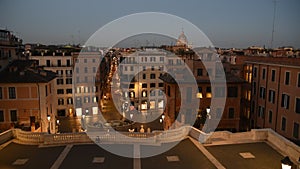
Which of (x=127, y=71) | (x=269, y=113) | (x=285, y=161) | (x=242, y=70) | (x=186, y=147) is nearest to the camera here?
(x=285, y=161)

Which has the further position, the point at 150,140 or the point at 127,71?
the point at 127,71

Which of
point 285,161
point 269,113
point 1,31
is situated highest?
point 1,31

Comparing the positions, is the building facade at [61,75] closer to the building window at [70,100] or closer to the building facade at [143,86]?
the building window at [70,100]

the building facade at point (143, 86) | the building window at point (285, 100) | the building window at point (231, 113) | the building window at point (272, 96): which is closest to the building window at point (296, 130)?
the building window at point (285, 100)

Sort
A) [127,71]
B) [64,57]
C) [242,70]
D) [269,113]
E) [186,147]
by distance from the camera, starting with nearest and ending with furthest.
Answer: [186,147]
[269,113]
[242,70]
[64,57]
[127,71]

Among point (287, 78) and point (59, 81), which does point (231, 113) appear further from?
point (59, 81)

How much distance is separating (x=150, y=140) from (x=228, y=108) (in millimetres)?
20088

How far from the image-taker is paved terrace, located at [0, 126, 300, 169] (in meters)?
16.0

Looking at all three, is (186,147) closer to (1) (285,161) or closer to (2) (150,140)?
(2) (150,140)

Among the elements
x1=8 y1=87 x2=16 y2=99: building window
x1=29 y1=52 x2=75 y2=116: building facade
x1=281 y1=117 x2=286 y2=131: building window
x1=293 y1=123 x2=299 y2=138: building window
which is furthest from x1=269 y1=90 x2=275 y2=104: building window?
x1=29 y1=52 x2=75 y2=116: building facade

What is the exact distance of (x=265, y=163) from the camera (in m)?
15.9

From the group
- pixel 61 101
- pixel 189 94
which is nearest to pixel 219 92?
pixel 189 94

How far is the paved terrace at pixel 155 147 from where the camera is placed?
16.0 meters

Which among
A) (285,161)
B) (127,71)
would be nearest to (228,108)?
(285,161)
